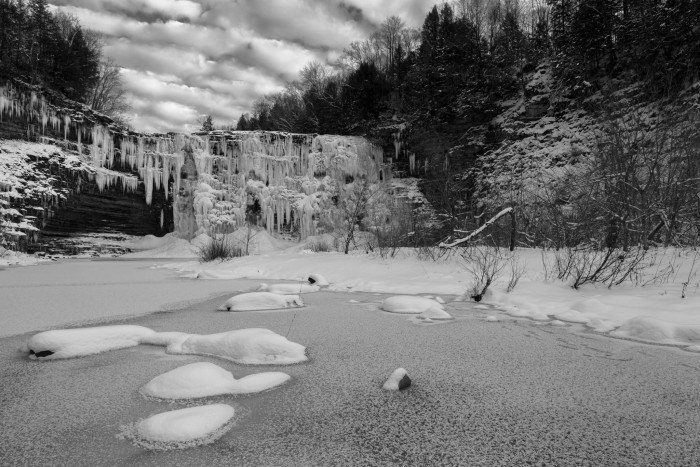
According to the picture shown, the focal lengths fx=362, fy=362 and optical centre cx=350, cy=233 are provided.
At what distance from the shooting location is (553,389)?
208 cm

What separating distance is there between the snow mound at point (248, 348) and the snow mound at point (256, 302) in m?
1.82

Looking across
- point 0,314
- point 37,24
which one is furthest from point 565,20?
point 37,24

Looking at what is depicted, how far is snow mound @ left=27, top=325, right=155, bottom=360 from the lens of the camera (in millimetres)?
2631

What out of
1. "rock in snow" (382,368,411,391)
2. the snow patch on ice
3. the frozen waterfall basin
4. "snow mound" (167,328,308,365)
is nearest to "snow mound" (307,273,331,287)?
the frozen waterfall basin

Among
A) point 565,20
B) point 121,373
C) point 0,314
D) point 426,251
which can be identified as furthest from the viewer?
point 565,20

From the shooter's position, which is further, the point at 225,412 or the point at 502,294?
the point at 502,294

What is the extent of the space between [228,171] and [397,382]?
20734 mm

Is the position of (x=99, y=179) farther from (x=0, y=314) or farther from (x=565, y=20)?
(x=565, y=20)

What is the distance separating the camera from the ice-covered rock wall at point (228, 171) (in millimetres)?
19312

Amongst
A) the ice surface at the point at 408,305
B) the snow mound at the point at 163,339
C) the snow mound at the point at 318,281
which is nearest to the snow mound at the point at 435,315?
the ice surface at the point at 408,305

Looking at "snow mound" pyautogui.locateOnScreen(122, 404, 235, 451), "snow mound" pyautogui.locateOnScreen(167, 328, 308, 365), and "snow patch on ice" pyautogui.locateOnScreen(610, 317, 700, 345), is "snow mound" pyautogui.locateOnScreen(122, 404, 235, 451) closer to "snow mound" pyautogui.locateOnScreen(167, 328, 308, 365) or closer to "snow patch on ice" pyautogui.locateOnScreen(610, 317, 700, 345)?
"snow mound" pyautogui.locateOnScreen(167, 328, 308, 365)

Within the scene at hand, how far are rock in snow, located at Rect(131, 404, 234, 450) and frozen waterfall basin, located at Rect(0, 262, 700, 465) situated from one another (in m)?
0.06

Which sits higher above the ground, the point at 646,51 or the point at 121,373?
the point at 646,51

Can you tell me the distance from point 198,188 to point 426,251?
1441cm
